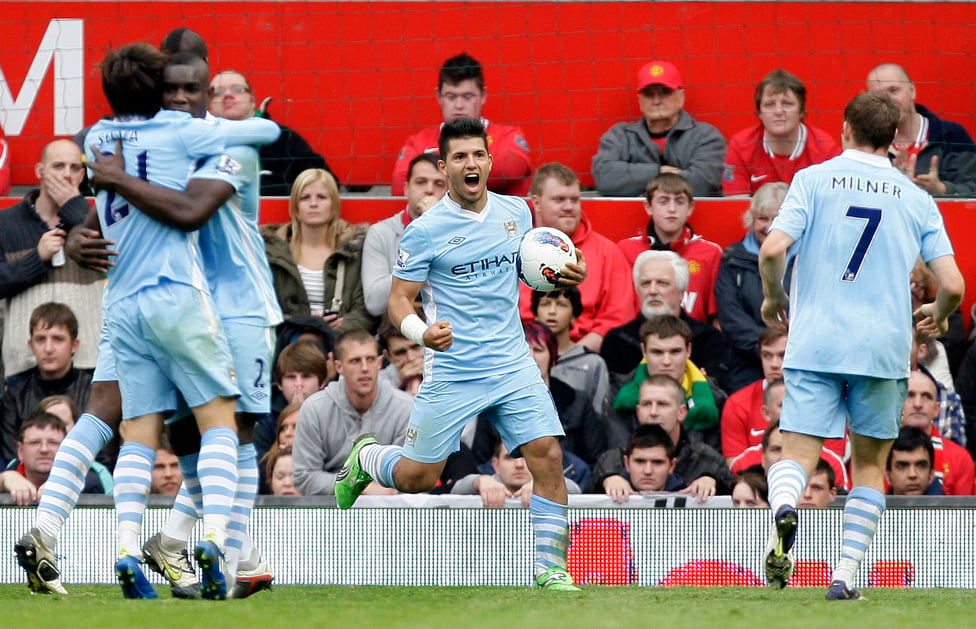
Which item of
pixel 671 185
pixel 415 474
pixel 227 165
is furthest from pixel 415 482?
pixel 671 185

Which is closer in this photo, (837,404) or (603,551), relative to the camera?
(837,404)

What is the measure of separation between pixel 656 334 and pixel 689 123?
258cm

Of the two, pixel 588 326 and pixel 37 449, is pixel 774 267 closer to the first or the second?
pixel 588 326

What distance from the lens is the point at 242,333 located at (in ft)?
20.3

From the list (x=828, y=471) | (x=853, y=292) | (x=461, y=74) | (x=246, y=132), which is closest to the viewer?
(x=246, y=132)

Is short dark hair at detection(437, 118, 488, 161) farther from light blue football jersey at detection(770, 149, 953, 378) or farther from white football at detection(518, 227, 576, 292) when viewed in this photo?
light blue football jersey at detection(770, 149, 953, 378)

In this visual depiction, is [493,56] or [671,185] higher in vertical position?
[493,56]

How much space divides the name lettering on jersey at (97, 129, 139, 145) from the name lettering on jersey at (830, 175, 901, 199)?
283 centimetres

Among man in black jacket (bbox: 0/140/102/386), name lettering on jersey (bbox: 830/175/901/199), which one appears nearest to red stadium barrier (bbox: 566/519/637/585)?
name lettering on jersey (bbox: 830/175/901/199)

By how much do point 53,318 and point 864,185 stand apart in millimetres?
5390

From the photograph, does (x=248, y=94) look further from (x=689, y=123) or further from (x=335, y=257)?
(x=689, y=123)

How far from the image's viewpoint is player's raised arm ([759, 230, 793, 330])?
20.2 feet

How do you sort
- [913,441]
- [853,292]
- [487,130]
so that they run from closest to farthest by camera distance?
[853,292] → [913,441] → [487,130]

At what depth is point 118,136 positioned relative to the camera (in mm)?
6051
